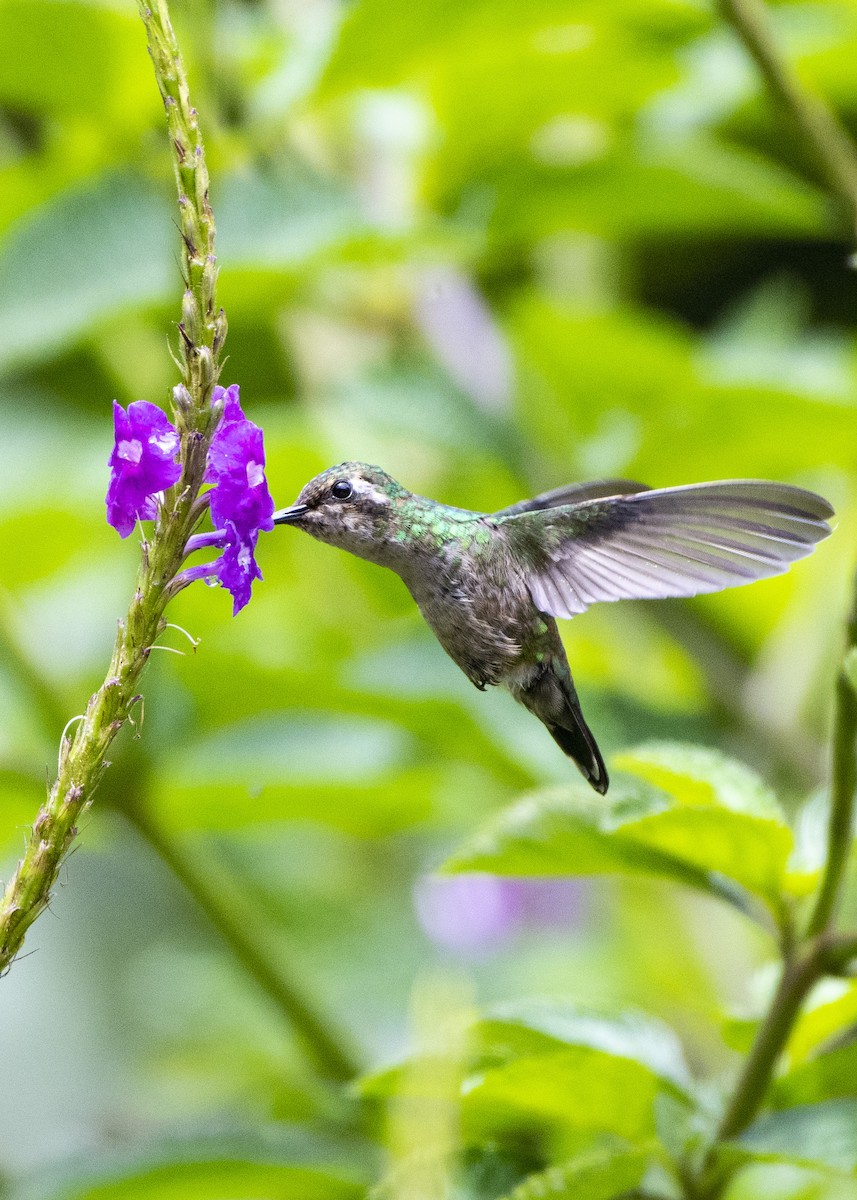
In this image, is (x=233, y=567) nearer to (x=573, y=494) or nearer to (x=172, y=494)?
(x=172, y=494)

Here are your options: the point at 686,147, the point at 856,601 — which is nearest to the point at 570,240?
the point at 686,147

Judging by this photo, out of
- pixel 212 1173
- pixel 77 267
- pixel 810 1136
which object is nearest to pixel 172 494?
pixel 810 1136

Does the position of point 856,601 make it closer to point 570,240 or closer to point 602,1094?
point 602,1094

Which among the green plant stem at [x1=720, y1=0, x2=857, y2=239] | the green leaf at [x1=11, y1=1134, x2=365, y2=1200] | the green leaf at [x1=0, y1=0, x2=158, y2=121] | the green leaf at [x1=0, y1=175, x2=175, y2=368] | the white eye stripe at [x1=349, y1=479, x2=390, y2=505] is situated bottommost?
the green leaf at [x1=11, y1=1134, x2=365, y2=1200]

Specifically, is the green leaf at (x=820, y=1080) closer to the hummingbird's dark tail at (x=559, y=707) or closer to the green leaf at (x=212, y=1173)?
the hummingbird's dark tail at (x=559, y=707)

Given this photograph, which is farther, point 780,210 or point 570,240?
point 570,240

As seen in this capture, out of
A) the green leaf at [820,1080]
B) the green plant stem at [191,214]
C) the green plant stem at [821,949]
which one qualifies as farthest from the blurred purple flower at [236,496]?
the green leaf at [820,1080]

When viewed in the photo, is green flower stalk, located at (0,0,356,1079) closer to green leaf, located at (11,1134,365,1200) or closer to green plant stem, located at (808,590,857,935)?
green plant stem, located at (808,590,857,935)

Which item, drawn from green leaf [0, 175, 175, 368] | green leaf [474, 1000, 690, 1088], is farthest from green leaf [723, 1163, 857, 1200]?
green leaf [0, 175, 175, 368]
